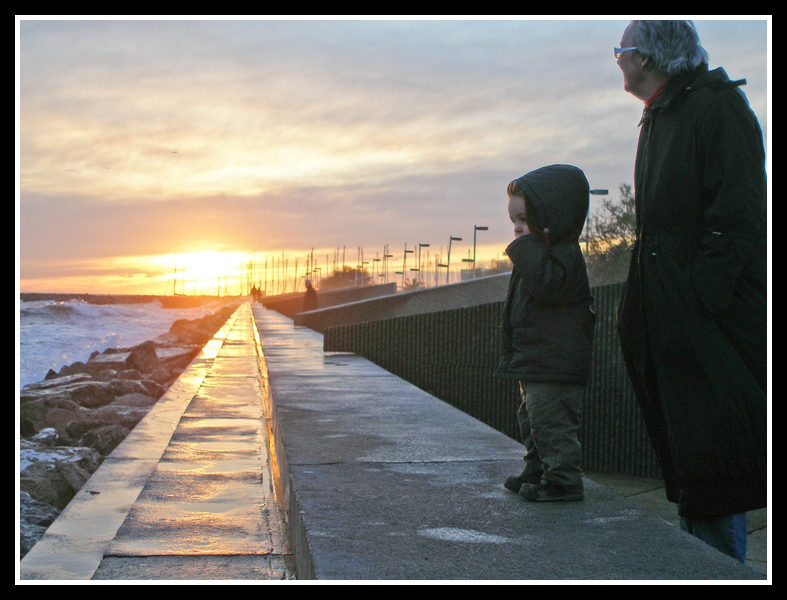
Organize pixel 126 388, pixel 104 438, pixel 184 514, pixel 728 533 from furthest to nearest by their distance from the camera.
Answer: pixel 126 388
pixel 104 438
pixel 184 514
pixel 728 533

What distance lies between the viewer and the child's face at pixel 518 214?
2.38m

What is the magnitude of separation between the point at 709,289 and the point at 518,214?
0.73 metres

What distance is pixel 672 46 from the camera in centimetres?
205

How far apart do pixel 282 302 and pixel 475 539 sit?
29.2 metres

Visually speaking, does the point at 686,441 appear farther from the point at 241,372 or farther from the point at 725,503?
the point at 241,372

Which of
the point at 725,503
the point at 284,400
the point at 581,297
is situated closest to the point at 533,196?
the point at 581,297

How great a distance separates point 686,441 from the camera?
1942 mm

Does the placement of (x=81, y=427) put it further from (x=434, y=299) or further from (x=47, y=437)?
(x=434, y=299)

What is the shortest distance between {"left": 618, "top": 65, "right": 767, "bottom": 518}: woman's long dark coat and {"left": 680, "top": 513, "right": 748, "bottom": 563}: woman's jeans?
0.22 ft

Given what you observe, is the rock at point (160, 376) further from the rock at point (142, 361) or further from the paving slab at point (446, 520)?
the paving slab at point (446, 520)

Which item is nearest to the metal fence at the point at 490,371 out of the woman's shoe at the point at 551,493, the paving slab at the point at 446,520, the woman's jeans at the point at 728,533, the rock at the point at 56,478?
the paving slab at the point at 446,520

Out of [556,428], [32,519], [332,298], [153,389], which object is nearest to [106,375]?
[153,389]

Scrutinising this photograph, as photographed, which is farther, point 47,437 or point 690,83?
point 47,437

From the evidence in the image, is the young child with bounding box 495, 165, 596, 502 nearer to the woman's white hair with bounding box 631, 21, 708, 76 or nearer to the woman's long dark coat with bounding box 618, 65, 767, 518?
the woman's long dark coat with bounding box 618, 65, 767, 518
